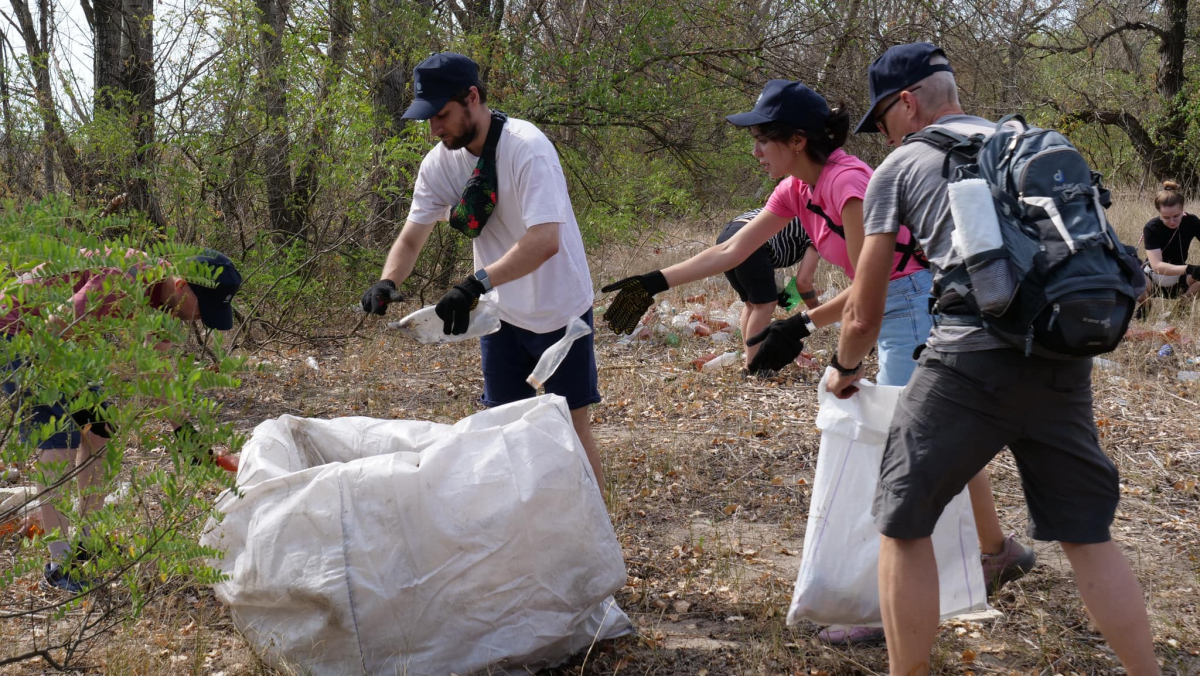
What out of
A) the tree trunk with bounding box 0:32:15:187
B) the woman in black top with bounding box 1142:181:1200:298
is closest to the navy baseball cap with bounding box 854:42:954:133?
the woman in black top with bounding box 1142:181:1200:298

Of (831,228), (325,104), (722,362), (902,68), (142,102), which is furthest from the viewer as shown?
(142,102)

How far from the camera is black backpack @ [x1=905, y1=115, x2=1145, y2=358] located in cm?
179

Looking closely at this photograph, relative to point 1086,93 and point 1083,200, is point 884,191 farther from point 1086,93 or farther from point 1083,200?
point 1086,93

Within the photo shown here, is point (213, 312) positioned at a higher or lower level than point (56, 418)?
higher

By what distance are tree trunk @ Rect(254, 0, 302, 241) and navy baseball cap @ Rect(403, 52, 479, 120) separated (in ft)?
12.2

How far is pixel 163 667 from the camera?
98.7 inches

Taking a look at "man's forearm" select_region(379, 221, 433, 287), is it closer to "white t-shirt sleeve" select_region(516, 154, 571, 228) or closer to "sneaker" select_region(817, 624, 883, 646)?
"white t-shirt sleeve" select_region(516, 154, 571, 228)

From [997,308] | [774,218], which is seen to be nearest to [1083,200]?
[997,308]

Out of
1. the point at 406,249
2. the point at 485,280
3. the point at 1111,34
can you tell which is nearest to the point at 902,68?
the point at 485,280

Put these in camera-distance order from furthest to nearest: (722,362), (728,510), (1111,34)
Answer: (1111,34) → (722,362) → (728,510)

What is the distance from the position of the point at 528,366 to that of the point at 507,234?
0.45 meters

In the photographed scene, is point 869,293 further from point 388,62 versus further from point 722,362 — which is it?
point 388,62

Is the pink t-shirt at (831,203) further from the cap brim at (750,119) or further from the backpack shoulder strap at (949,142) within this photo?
the backpack shoulder strap at (949,142)

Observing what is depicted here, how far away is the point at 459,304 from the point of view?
9.44ft
